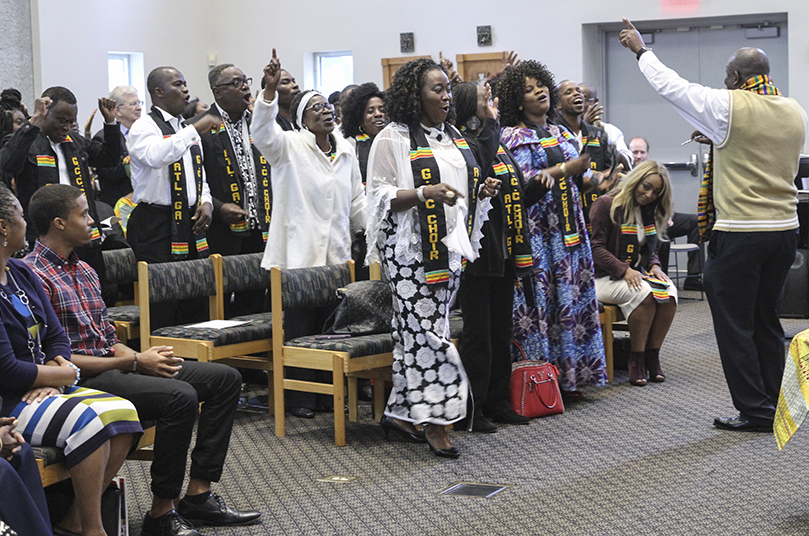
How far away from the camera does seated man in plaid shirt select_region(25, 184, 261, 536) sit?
2969 millimetres

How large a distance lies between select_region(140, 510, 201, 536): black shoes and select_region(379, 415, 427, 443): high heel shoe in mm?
1319

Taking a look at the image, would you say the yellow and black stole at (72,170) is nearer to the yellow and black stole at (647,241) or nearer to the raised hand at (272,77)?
the raised hand at (272,77)

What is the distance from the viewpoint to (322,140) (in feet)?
15.7

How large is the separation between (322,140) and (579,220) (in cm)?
135

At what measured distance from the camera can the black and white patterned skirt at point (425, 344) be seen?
394 cm

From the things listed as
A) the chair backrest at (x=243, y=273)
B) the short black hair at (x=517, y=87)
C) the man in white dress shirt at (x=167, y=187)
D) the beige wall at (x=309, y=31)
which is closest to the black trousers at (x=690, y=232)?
the beige wall at (x=309, y=31)

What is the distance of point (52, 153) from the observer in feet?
15.8

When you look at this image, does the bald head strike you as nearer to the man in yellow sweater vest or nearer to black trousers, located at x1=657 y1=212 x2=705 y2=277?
the man in yellow sweater vest

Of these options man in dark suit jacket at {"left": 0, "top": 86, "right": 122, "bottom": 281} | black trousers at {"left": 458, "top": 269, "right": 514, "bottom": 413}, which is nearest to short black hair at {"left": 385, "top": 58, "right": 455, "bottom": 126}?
black trousers at {"left": 458, "top": 269, "right": 514, "bottom": 413}

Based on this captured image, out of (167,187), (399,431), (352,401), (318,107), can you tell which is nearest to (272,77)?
(318,107)

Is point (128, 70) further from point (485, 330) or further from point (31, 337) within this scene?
point (31, 337)

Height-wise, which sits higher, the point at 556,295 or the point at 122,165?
the point at 122,165

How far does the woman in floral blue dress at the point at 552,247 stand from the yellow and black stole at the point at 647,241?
1.96 ft

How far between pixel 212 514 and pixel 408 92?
1.83 metres
